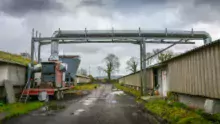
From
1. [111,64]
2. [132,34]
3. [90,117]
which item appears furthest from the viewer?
[111,64]

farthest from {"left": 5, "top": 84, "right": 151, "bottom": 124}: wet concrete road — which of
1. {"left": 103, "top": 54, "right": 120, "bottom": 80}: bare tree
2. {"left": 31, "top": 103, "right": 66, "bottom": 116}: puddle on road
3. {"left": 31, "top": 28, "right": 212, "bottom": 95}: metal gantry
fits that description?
{"left": 103, "top": 54, "right": 120, "bottom": 80}: bare tree

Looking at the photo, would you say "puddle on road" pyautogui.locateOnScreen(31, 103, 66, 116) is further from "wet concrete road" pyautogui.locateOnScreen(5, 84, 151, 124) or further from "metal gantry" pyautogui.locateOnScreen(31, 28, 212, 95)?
"metal gantry" pyautogui.locateOnScreen(31, 28, 212, 95)

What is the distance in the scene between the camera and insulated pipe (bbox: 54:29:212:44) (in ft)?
71.6

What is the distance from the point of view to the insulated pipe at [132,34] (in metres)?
21.8

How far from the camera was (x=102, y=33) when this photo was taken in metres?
21.9

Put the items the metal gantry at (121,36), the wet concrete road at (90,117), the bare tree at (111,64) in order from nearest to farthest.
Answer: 1. the wet concrete road at (90,117)
2. the metal gantry at (121,36)
3. the bare tree at (111,64)

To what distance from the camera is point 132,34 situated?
866 inches

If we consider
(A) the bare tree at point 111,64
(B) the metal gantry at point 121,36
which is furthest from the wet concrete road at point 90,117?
(A) the bare tree at point 111,64

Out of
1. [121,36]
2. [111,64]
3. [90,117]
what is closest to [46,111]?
[90,117]

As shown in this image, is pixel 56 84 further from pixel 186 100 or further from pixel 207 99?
pixel 207 99

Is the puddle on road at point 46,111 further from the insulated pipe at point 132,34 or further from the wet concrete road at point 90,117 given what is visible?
the insulated pipe at point 132,34

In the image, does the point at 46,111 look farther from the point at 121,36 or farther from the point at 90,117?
the point at 121,36

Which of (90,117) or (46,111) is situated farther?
(46,111)

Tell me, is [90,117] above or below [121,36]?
below
